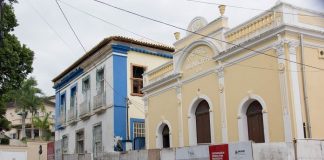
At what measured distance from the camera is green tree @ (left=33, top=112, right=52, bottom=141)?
45.1 meters

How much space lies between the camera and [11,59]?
17.6 metres

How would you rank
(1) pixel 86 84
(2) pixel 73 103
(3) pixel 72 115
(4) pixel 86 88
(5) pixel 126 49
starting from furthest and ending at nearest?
(2) pixel 73 103
(3) pixel 72 115
(1) pixel 86 84
(4) pixel 86 88
(5) pixel 126 49

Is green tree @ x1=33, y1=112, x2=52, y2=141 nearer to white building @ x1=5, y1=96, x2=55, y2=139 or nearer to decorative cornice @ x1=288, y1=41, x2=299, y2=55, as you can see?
white building @ x1=5, y1=96, x2=55, y2=139

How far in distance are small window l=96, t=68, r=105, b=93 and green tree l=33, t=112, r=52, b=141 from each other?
2345cm

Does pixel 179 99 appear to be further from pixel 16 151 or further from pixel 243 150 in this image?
pixel 16 151

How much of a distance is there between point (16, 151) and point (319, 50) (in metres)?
22.9

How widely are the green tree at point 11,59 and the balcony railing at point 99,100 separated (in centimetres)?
432

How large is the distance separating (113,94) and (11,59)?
17.2 feet

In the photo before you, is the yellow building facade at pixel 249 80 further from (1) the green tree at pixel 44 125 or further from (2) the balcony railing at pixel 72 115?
(1) the green tree at pixel 44 125

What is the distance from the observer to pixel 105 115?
71.1 feet

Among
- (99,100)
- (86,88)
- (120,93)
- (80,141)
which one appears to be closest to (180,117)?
(120,93)

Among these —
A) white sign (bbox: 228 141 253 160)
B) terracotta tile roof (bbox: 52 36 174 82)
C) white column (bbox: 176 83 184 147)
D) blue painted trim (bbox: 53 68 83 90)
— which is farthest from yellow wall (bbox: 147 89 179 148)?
blue painted trim (bbox: 53 68 83 90)

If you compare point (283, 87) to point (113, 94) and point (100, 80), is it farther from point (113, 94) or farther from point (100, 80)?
point (100, 80)

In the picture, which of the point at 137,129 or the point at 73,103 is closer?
the point at 137,129
